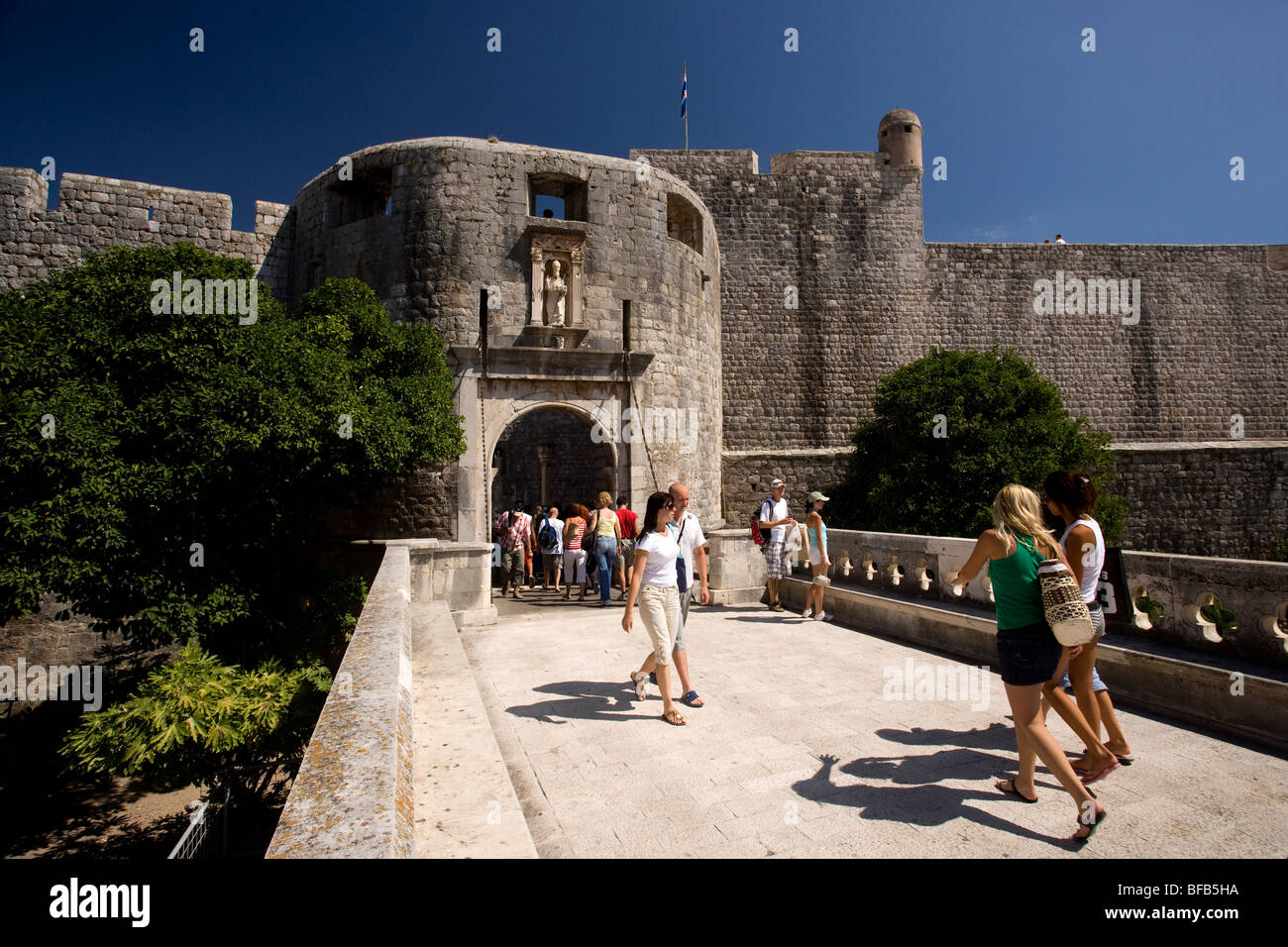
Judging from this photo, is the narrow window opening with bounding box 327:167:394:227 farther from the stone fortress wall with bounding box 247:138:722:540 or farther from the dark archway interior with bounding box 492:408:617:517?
the dark archway interior with bounding box 492:408:617:517

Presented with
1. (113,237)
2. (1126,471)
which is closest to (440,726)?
(113,237)

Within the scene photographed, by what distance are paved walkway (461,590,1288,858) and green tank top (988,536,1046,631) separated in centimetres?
90

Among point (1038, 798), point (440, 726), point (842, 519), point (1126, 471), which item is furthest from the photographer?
point (1126, 471)

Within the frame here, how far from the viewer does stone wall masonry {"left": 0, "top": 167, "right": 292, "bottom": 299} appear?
1338 centimetres

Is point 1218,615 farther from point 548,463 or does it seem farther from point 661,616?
point 548,463

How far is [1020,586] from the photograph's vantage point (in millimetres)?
3082

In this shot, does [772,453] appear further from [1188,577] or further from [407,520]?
[1188,577]

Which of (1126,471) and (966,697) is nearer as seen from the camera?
(966,697)

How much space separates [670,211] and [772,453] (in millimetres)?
6300

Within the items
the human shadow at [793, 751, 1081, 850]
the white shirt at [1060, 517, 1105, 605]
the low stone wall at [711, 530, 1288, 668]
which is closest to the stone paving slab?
the human shadow at [793, 751, 1081, 850]

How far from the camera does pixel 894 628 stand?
6750mm

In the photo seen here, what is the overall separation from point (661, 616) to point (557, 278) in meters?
9.19

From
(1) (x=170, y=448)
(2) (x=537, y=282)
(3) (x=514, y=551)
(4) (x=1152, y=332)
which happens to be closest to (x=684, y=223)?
(2) (x=537, y=282)

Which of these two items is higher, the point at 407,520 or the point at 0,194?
the point at 0,194
